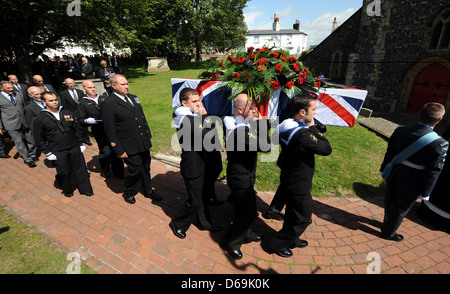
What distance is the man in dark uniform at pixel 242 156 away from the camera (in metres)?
2.40

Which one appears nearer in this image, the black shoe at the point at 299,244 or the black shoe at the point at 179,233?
the black shoe at the point at 299,244

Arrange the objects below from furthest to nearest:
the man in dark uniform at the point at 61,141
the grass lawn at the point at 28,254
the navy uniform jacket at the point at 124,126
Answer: the man in dark uniform at the point at 61,141
the navy uniform jacket at the point at 124,126
the grass lawn at the point at 28,254

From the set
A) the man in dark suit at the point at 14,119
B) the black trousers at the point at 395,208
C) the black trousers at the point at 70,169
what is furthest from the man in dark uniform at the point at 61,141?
the black trousers at the point at 395,208

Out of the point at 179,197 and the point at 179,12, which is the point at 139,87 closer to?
the point at 179,197

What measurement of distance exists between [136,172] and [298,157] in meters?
2.84

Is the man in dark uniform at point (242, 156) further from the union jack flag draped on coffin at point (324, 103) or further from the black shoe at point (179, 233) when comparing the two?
the union jack flag draped on coffin at point (324, 103)

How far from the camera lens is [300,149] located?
252cm

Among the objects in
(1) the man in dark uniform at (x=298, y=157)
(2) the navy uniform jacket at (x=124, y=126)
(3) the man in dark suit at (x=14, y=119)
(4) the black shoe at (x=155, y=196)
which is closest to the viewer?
(1) the man in dark uniform at (x=298, y=157)

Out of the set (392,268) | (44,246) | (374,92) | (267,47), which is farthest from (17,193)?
(374,92)

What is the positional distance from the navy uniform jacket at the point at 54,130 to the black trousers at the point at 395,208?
565 cm

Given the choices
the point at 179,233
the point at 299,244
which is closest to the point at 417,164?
the point at 299,244

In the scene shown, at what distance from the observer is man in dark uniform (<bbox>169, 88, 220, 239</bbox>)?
2758 mm

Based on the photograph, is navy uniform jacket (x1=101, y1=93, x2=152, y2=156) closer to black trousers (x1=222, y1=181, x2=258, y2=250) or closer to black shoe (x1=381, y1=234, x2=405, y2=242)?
black trousers (x1=222, y1=181, x2=258, y2=250)
